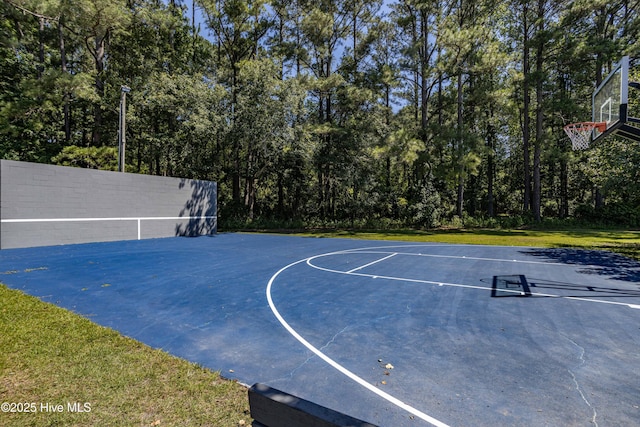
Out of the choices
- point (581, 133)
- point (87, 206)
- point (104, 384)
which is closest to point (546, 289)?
point (581, 133)

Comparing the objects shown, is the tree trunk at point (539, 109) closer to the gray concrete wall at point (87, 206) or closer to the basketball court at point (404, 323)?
the basketball court at point (404, 323)

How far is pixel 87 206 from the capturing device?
1440 cm

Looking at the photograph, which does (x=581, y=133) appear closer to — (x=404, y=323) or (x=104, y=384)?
(x=404, y=323)

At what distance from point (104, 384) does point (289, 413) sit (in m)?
2.49

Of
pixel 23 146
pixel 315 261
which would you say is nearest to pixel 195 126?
pixel 23 146

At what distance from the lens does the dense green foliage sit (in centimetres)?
2012

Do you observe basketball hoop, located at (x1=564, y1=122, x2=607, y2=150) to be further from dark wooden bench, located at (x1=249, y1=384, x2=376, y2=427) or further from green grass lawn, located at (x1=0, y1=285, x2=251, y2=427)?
green grass lawn, located at (x1=0, y1=285, x2=251, y2=427)

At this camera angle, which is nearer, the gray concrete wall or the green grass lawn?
the green grass lawn

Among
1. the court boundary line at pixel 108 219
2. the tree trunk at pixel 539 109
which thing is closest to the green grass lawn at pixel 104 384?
the court boundary line at pixel 108 219

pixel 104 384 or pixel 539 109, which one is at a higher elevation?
pixel 539 109

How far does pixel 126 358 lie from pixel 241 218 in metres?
22.8

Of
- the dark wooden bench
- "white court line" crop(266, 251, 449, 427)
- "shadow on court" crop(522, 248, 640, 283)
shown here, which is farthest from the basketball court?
the dark wooden bench

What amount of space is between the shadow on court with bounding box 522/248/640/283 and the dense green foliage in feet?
27.0

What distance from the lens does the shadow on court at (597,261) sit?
8820 millimetres
